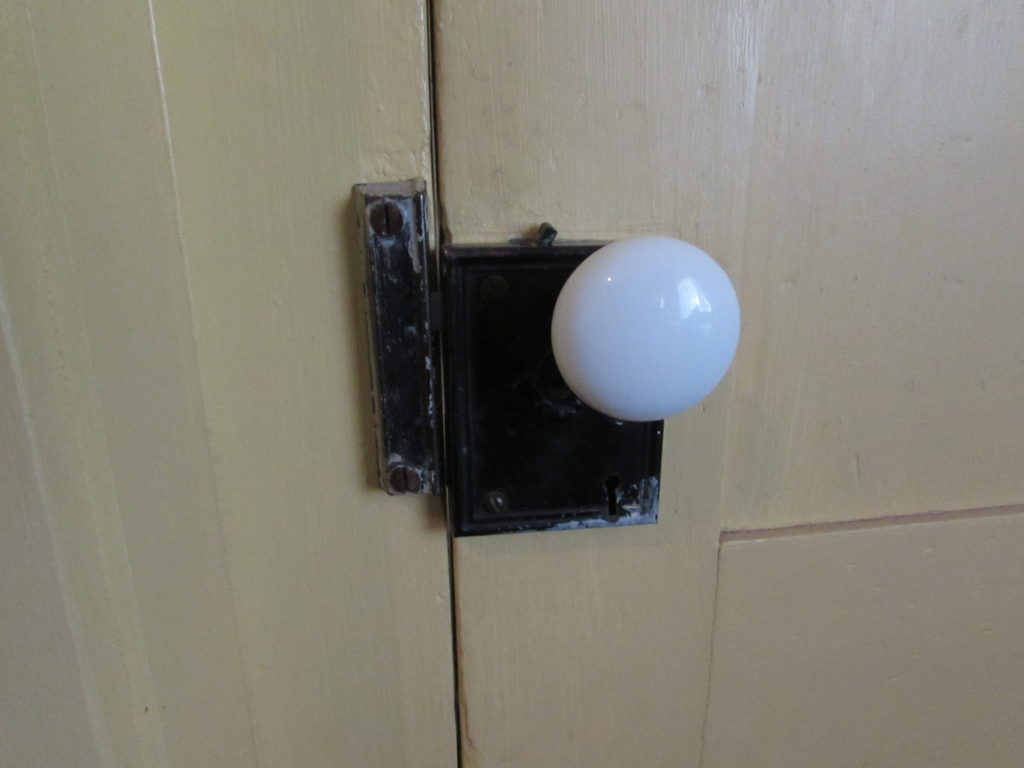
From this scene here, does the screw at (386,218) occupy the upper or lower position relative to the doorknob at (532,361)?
upper

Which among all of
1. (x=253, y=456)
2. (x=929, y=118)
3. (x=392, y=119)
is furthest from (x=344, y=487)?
(x=929, y=118)

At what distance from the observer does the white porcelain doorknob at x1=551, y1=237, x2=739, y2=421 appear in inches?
9.1

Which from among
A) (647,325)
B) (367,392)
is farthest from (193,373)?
(647,325)

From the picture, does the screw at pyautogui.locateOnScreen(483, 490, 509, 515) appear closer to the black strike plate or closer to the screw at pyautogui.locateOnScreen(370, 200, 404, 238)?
the black strike plate

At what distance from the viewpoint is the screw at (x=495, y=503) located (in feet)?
1.03

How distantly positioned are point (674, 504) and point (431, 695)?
0.17 m

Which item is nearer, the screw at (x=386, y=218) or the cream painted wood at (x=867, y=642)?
the screw at (x=386, y=218)

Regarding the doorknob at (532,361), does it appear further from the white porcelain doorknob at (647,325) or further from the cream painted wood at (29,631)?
the cream painted wood at (29,631)

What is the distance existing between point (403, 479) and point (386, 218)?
0.12 meters

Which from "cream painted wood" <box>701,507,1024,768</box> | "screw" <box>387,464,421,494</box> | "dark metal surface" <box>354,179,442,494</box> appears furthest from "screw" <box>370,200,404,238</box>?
"cream painted wood" <box>701,507,1024,768</box>

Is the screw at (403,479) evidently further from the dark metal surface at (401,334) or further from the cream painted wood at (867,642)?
the cream painted wood at (867,642)

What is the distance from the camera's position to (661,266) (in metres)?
0.23

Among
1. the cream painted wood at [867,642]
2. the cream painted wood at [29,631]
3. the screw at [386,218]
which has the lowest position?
the cream painted wood at [867,642]

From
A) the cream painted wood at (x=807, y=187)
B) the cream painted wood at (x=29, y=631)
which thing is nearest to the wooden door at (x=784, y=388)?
the cream painted wood at (x=807, y=187)
